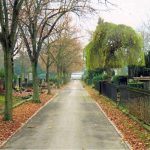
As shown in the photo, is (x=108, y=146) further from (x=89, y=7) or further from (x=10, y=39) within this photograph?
(x=89, y=7)

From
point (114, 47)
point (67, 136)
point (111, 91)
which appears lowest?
point (67, 136)

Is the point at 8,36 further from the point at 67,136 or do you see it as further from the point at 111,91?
the point at 111,91

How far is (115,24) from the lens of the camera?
49688mm

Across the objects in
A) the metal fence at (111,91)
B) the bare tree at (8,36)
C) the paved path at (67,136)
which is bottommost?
the paved path at (67,136)

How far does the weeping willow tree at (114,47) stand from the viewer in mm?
49031

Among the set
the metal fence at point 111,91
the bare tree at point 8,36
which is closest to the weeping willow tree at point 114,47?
the metal fence at point 111,91

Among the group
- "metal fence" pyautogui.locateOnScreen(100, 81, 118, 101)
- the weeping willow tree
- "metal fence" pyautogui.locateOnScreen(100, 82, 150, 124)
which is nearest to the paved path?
"metal fence" pyautogui.locateOnScreen(100, 82, 150, 124)

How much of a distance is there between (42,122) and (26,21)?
1450 centimetres

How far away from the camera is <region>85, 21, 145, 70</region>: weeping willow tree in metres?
49.0

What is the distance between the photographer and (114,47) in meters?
49.7

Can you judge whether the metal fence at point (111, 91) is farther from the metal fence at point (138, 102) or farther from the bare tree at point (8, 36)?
the bare tree at point (8, 36)

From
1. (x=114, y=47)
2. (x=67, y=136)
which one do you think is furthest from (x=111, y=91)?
(x=67, y=136)

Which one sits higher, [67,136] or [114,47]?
[114,47]

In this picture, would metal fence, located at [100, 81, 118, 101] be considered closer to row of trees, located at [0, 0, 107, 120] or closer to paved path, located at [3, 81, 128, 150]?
row of trees, located at [0, 0, 107, 120]
